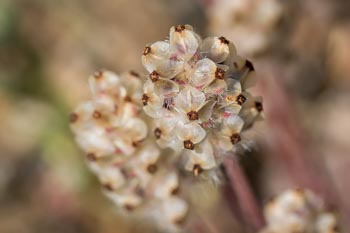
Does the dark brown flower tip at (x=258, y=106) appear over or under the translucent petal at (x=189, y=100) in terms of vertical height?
over

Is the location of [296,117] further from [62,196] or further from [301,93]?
[62,196]

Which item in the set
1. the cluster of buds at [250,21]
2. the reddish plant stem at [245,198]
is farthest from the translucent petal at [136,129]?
the cluster of buds at [250,21]

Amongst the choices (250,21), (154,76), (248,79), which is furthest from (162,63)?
(250,21)

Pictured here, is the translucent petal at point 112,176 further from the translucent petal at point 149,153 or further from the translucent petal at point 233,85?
the translucent petal at point 233,85

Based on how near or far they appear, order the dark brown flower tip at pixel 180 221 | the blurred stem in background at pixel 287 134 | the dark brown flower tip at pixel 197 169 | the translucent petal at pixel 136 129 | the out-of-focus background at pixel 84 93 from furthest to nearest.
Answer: the out-of-focus background at pixel 84 93
the blurred stem in background at pixel 287 134
the dark brown flower tip at pixel 180 221
the translucent petal at pixel 136 129
the dark brown flower tip at pixel 197 169

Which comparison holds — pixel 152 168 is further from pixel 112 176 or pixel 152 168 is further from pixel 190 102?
pixel 190 102
